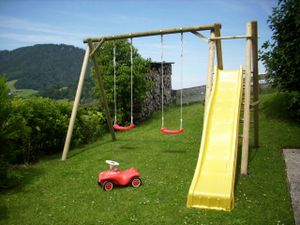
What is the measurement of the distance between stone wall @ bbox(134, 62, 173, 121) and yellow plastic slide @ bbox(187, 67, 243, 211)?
9.55 meters

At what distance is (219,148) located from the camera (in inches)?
312

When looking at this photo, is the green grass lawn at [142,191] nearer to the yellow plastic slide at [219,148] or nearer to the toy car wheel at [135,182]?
the toy car wheel at [135,182]

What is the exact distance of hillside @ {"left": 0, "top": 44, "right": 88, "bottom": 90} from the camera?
7562cm

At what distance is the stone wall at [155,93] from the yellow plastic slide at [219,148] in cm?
955

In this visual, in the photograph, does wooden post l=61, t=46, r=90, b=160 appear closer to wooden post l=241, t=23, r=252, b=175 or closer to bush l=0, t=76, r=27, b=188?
bush l=0, t=76, r=27, b=188

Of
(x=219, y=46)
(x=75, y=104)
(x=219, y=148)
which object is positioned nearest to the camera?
(x=219, y=148)

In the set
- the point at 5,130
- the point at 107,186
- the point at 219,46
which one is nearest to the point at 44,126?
the point at 5,130

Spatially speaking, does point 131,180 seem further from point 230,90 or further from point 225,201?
point 230,90

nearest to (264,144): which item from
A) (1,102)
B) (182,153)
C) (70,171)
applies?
(182,153)

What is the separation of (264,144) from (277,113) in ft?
15.3

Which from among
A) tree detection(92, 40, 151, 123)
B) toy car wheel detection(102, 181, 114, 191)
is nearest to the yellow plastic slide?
toy car wheel detection(102, 181, 114, 191)

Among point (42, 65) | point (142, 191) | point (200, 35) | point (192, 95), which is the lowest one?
point (142, 191)

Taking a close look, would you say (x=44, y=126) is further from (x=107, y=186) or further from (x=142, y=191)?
(x=142, y=191)

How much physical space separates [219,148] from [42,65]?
87413mm
